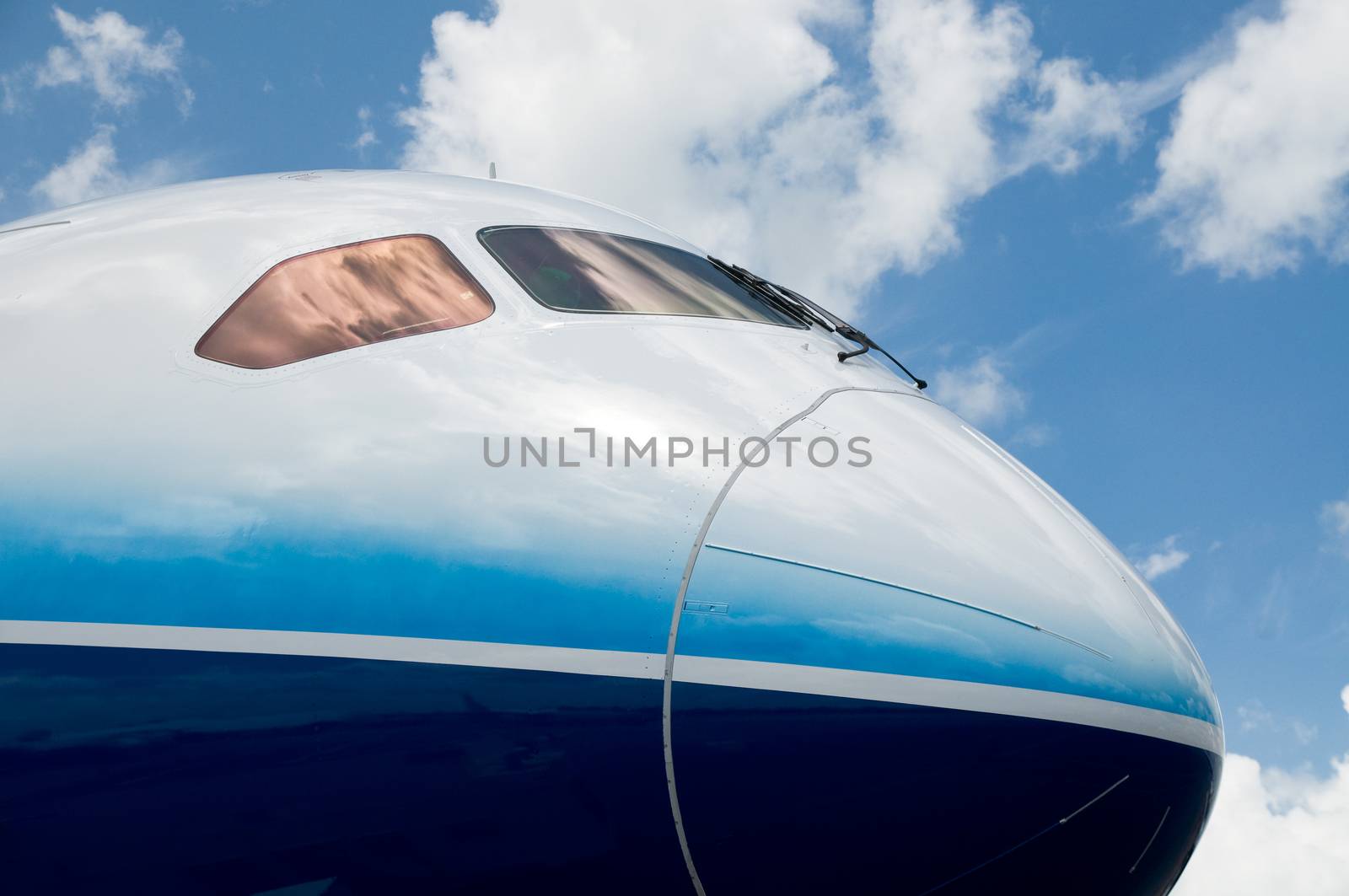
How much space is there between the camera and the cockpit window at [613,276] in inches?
→ 231

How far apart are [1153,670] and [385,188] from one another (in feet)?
15.3

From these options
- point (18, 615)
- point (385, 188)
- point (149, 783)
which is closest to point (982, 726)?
point (149, 783)

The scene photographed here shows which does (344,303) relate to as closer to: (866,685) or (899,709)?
(866,685)

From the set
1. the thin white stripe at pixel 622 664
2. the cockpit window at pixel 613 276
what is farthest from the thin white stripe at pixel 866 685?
the cockpit window at pixel 613 276

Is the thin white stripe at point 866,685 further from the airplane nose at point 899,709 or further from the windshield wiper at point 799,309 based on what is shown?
the windshield wiper at point 799,309

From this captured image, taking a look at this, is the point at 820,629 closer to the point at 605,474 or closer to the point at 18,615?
the point at 605,474

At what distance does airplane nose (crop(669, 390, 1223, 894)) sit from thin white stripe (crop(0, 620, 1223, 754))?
10mm

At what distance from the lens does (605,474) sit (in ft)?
15.9

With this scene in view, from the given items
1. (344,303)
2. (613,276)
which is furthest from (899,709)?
(344,303)

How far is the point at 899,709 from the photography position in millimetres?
4461

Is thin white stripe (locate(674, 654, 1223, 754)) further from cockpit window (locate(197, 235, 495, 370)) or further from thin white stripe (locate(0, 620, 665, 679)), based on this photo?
cockpit window (locate(197, 235, 495, 370))

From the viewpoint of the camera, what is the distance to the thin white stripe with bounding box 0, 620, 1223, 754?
4.48 metres

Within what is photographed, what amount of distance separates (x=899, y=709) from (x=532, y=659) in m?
1.42

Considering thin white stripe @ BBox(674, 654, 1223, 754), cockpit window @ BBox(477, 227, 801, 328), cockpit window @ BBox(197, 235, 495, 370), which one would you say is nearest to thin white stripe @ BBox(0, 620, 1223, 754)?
thin white stripe @ BBox(674, 654, 1223, 754)
